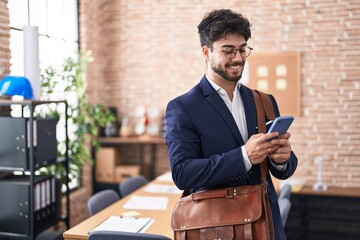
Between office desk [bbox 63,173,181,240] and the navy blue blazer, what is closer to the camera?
the navy blue blazer

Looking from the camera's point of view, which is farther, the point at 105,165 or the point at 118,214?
the point at 105,165

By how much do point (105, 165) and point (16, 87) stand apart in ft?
7.75

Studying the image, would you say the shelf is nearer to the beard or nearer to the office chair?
the office chair

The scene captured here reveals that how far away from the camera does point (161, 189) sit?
3814mm

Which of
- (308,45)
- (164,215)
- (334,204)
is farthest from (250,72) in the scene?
(164,215)

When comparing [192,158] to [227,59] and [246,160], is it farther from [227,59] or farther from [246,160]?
[227,59]

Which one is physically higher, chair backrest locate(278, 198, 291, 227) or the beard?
the beard

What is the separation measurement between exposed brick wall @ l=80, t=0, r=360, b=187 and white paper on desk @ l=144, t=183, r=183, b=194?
1.60 meters

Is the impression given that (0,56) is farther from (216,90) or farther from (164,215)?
(216,90)

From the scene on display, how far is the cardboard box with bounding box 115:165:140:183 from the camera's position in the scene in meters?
5.24

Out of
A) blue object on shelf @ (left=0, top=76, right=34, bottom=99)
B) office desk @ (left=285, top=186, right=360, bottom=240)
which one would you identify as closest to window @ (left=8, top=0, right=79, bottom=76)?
blue object on shelf @ (left=0, top=76, right=34, bottom=99)

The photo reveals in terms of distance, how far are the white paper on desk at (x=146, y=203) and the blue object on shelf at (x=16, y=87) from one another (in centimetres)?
110

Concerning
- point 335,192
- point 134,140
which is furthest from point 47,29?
point 335,192

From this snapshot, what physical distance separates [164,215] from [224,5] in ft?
10.1
